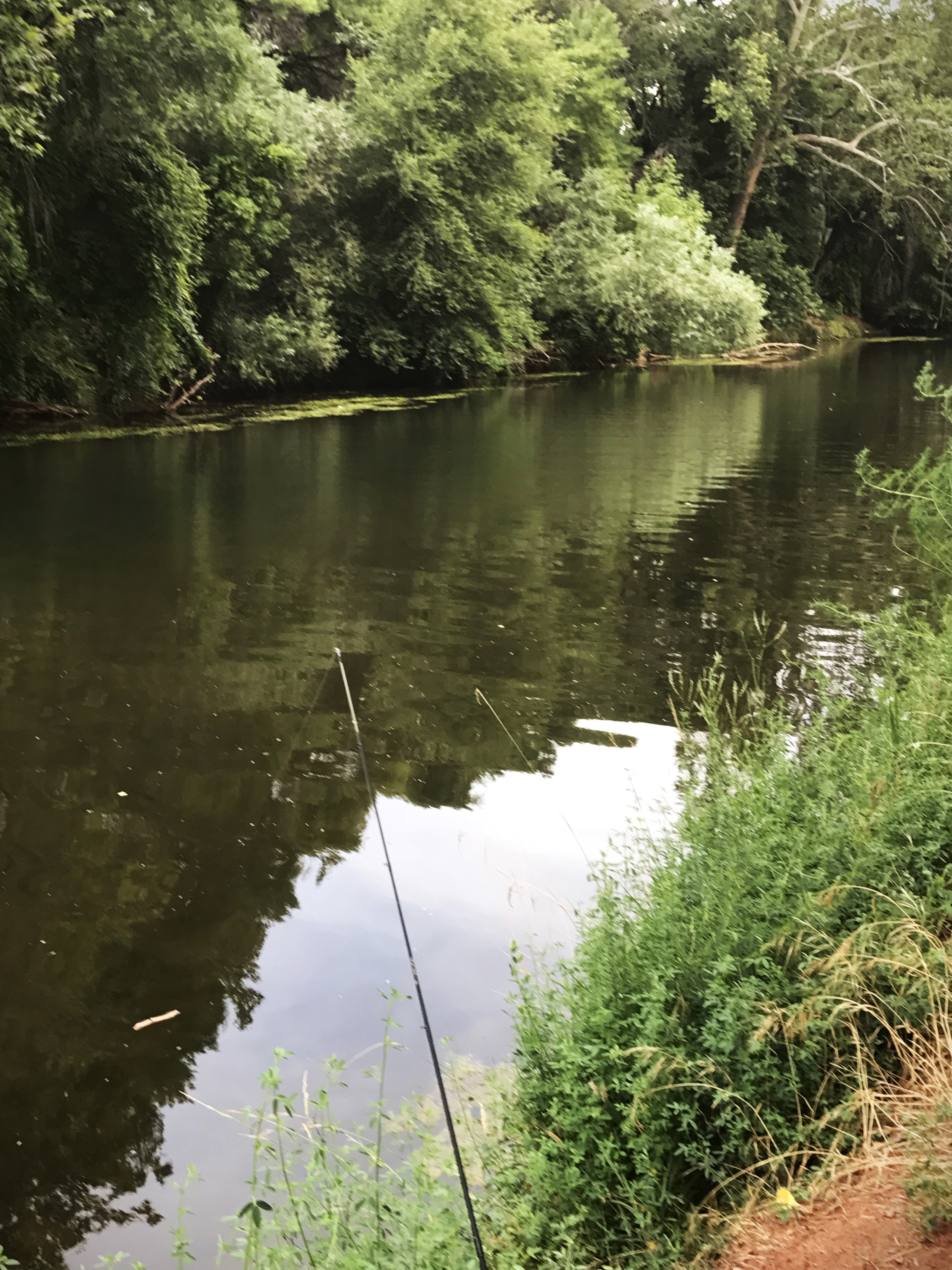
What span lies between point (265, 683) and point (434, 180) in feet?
68.1

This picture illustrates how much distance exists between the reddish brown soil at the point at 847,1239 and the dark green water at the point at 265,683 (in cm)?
140

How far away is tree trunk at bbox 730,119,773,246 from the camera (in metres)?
41.3

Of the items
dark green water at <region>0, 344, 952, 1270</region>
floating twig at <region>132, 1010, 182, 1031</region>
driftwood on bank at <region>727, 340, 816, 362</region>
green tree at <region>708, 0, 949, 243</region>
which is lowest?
floating twig at <region>132, 1010, 182, 1031</region>

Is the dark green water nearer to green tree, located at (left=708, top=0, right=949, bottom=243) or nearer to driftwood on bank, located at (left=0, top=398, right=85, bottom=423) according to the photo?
driftwood on bank, located at (left=0, top=398, right=85, bottom=423)

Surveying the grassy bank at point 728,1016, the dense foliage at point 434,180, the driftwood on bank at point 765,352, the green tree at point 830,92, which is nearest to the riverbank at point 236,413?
the dense foliage at point 434,180

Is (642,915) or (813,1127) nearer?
(813,1127)

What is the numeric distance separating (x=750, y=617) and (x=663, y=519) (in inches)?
153

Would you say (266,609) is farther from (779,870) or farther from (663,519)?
(779,870)

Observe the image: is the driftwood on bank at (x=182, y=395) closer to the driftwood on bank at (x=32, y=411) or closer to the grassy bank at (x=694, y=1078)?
the driftwood on bank at (x=32, y=411)

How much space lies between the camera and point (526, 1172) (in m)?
3.14

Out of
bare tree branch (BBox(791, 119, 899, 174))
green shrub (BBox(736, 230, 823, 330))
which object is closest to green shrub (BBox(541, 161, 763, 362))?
bare tree branch (BBox(791, 119, 899, 174))

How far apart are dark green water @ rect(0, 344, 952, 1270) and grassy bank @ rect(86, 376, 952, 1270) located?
1.68 feet

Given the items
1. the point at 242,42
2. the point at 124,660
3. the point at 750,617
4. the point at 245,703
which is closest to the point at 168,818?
the point at 245,703

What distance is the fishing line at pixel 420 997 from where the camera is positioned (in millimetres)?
2461
